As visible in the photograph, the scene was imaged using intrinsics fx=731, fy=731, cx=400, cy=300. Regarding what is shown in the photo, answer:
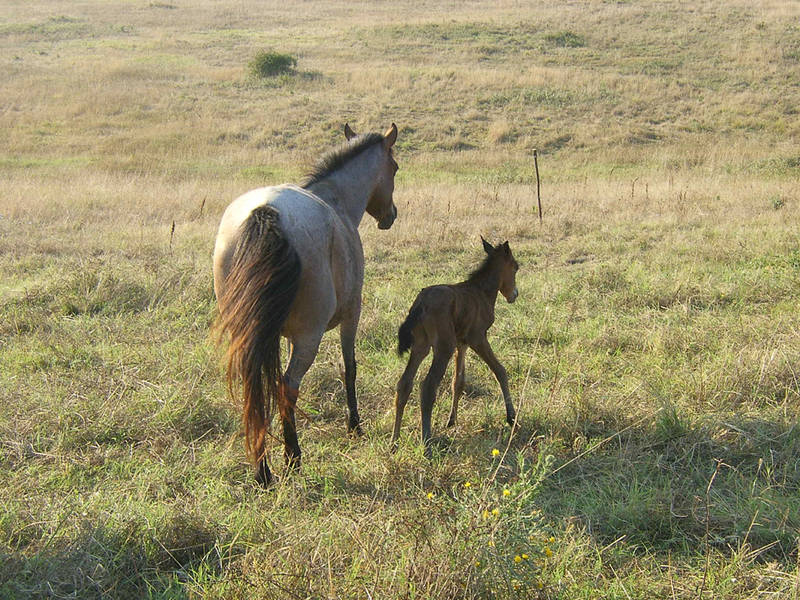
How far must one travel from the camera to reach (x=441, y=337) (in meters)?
4.76

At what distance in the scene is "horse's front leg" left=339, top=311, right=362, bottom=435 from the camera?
4.95 meters

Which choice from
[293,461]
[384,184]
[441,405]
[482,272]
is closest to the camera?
[293,461]

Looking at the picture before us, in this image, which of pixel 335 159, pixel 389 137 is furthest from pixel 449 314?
pixel 389 137

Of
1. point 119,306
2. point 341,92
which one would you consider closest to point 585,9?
point 341,92

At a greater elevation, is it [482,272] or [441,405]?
[482,272]

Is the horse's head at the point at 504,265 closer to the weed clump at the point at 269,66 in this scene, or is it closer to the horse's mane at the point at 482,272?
the horse's mane at the point at 482,272

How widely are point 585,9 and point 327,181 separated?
40.6 meters

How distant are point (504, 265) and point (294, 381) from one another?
6.60ft

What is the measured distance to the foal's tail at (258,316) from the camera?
383 cm

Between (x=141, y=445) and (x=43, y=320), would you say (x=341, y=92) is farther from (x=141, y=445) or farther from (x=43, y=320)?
(x=141, y=445)

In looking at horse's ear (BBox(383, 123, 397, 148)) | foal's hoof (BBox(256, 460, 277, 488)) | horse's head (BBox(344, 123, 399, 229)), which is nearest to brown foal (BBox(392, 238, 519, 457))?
foal's hoof (BBox(256, 460, 277, 488))

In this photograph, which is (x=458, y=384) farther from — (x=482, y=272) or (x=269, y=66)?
(x=269, y=66)

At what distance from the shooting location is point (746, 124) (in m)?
22.8

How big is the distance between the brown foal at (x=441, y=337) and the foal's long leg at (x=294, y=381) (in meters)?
0.64
